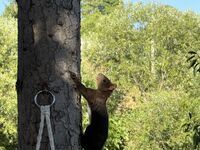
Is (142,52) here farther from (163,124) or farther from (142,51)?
(163,124)

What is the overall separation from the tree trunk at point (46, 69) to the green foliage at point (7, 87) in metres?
11.7

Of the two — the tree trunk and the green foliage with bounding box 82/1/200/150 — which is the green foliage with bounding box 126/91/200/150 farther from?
the tree trunk

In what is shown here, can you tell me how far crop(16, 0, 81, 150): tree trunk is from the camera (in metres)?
2.17

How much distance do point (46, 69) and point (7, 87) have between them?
12411mm

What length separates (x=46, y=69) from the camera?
86.1 inches

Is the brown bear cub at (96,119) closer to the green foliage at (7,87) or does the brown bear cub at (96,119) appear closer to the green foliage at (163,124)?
the green foliage at (7,87)

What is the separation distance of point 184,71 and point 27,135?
20.3 m

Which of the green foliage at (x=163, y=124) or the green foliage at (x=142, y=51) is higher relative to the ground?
the green foliage at (x=142, y=51)

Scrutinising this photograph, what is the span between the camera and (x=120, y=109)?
23453 mm

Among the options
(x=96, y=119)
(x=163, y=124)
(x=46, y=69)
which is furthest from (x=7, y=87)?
(x=46, y=69)

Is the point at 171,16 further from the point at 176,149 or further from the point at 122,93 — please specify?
the point at 176,149

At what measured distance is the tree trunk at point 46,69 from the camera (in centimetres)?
217

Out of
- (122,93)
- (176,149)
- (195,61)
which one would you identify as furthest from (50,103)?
(122,93)

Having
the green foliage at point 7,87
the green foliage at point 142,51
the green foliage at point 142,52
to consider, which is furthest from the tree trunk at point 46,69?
the green foliage at point 142,51
